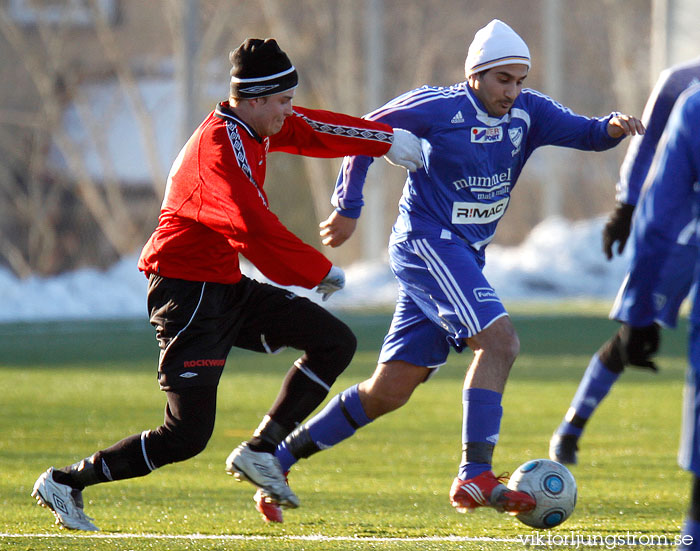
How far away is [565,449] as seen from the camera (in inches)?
234

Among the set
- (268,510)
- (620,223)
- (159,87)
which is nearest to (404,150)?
(620,223)

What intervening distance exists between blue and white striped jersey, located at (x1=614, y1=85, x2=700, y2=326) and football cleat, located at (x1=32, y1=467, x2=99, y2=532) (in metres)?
2.55

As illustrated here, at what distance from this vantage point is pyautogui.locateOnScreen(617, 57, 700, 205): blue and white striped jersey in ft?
15.9

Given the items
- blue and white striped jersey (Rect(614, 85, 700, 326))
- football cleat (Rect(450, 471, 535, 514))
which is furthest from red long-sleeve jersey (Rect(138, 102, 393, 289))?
blue and white striped jersey (Rect(614, 85, 700, 326))

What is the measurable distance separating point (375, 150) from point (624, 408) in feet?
15.6

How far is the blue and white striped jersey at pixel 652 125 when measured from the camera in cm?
484

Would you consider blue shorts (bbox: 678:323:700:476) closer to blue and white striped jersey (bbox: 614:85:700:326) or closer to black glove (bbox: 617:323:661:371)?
blue and white striped jersey (bbox: 614:85:700:326)

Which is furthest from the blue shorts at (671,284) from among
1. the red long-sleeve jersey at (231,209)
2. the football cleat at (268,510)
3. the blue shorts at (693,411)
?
the football cleat at (268,510)

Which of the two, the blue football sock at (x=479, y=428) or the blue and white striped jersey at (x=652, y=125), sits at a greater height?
the blue and white striped jersey at (x=652, y=125)

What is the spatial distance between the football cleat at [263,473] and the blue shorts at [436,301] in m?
0.81

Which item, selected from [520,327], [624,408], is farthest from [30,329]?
[624,408]

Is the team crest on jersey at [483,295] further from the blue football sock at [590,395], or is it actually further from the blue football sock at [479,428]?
the blue football sock at [590,395]

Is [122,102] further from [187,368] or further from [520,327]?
[187,368]

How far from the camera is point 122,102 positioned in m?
20.1
